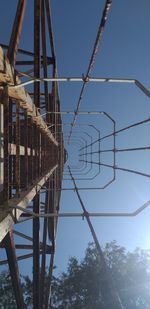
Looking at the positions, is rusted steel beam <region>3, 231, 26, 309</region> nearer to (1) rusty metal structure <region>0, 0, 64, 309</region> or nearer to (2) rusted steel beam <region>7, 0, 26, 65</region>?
(1) rusty metal structure <region>0, 0, 64, 309</region>

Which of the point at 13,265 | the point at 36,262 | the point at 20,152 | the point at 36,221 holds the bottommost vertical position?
the point at 36,262

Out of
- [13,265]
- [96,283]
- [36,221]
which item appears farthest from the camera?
[96,283]

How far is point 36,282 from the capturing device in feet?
23.6

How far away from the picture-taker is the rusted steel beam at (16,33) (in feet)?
18.7

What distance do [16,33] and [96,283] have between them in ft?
67.9

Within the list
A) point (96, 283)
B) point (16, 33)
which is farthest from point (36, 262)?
point (96, 283)

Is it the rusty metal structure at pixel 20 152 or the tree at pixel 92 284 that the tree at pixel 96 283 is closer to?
the tree at pixel 92 284

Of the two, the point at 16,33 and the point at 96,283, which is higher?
the point at 16,33

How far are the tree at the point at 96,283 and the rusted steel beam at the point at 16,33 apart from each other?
18.5 m

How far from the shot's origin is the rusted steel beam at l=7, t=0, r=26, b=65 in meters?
5.69

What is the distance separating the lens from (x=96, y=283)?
24.1 m

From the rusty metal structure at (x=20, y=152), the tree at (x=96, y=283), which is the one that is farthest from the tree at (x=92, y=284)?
the rusty metal structure at (x=20, y=152)

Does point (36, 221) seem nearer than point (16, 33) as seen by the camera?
No

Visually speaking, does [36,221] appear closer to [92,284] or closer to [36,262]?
[36,262]
